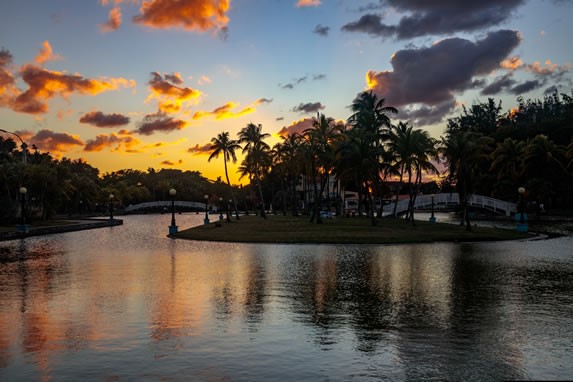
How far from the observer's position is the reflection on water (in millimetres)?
7512

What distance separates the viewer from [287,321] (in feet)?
34.5

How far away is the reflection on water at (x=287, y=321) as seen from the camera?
7512 millimetres

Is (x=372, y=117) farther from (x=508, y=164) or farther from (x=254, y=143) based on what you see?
(x=508, y=164)

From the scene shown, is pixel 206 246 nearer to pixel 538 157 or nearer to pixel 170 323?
pixel 170 323

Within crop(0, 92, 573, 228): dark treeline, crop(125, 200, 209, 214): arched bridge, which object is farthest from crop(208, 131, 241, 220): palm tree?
crop(125, 200, 209, 214): arched bridge

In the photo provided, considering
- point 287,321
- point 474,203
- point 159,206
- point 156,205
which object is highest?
point 156,205

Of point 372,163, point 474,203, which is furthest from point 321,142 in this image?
point 474,203

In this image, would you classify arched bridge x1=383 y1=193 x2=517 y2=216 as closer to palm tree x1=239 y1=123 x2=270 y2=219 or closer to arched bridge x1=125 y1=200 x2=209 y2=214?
palm tree x1=239 y1=123 x2=270 y2=219

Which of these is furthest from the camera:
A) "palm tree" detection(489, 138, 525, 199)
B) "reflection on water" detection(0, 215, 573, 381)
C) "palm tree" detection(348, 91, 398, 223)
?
"palm tree" detection(489, 138, 525, 199)

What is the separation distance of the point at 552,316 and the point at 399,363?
5.34 meters

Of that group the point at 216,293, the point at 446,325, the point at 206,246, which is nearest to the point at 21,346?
the point at 216,293

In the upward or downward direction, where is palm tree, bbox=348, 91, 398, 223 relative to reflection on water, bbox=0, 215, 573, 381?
upward

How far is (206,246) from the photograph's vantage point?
99.6 ft

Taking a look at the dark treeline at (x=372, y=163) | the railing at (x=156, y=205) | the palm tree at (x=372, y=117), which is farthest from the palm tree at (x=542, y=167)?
the railing at (x=156, y=205)
